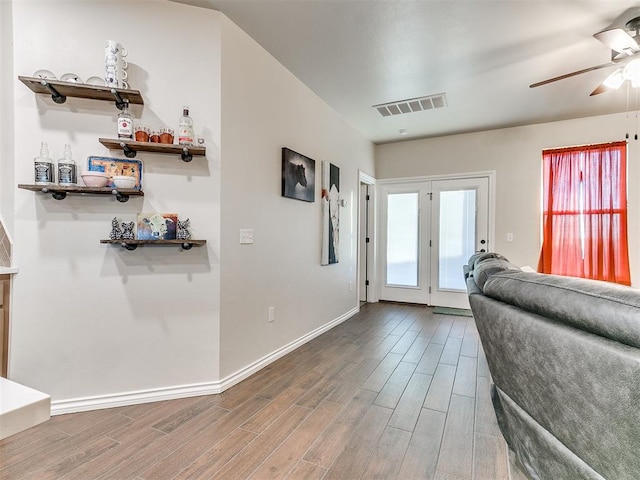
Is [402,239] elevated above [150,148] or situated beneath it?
situated beneath

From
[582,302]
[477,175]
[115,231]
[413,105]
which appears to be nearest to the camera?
[582,302]

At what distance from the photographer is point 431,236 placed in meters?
4.91

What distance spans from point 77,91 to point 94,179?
0.54 m

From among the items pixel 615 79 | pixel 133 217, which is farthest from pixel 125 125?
pixel 615 79

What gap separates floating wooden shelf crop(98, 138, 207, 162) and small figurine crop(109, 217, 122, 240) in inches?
17.5

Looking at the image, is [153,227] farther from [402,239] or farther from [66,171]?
[402,239]

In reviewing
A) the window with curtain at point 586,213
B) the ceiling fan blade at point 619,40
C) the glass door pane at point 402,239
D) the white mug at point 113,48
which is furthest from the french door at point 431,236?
the white mug at point 113,48

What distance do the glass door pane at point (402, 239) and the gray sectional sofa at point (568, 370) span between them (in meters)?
3.56

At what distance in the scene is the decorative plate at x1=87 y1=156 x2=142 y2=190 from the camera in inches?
77.7

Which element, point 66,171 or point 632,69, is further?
point 632,69

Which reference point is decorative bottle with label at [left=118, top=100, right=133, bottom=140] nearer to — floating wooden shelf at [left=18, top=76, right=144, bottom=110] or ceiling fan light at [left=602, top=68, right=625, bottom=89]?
floating wooden shelf at [left=18, top=76, right=144, bottom=110]

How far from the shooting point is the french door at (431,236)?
183 inches

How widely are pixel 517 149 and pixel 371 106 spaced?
88.5 inches

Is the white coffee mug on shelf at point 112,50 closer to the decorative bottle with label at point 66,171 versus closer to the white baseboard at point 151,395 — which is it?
the decorative bottle with label at point 66,171
